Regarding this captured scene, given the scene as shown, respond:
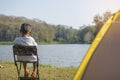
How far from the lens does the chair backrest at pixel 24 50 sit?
21.6 feet

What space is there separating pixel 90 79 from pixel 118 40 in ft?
2.20

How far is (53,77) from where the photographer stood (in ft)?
28.6

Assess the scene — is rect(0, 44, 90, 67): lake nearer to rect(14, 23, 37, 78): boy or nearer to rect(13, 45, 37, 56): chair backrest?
rect(14, 23, 37, 78): boy

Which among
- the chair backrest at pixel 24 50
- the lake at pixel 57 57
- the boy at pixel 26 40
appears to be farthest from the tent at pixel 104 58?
the lake at pixel 57 57

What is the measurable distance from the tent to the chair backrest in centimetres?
179

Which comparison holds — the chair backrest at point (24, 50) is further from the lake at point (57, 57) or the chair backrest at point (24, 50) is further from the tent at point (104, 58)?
the lake at point (57, 57)

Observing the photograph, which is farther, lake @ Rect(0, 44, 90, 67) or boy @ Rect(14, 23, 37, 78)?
lake @ Rect(0, 44, 90, 67)

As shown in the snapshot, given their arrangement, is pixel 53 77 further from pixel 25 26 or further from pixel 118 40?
pixel 118 40

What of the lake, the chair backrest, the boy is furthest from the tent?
the lake

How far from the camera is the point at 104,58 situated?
491cm

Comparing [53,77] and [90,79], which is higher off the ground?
[90,79]

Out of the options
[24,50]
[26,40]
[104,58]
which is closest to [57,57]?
[26,40]

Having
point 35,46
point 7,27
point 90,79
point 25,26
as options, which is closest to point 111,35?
point 90,79

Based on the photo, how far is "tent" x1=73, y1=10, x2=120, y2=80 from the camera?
4.85m
